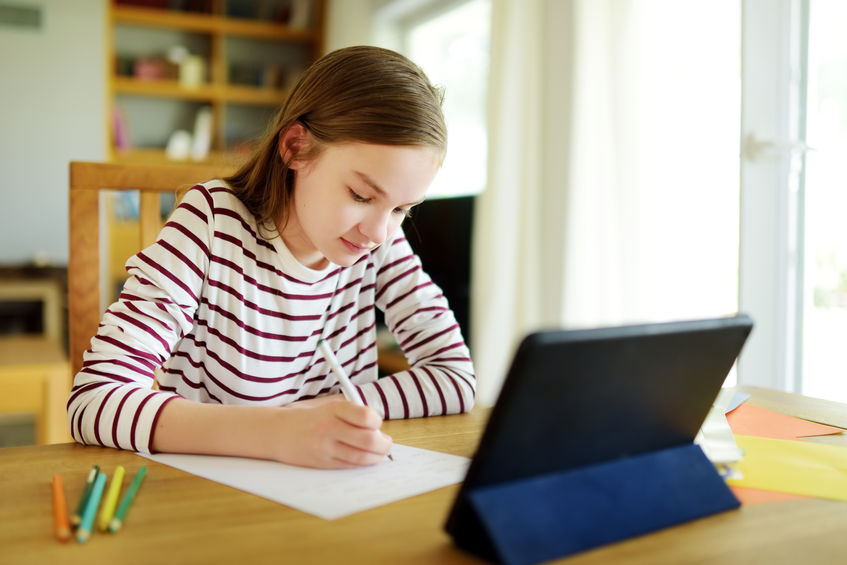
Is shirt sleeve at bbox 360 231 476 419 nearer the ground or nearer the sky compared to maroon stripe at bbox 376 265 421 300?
nearer the ground

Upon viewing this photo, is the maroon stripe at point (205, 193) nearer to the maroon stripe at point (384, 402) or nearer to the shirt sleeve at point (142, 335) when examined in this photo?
the shirt sleeve at point (142, 335)

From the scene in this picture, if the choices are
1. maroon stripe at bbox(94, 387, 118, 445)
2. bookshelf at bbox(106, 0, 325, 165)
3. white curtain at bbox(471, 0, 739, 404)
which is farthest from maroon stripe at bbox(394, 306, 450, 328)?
bookshelf at bbox(106, 0, 325, 165)

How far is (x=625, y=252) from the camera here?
2.13m

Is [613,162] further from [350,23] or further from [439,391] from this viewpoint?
[350,23]

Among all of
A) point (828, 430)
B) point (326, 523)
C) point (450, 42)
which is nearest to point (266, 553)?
point (326, 523)

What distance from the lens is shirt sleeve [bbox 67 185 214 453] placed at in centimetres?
72

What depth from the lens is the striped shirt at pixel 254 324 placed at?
0.85 m

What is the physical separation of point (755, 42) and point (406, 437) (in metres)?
1.50

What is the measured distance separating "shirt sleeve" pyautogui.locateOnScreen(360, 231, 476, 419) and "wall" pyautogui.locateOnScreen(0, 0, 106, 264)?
3577 mm

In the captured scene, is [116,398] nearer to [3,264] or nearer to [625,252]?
[625,252]

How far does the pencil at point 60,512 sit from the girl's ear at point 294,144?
1.68ft

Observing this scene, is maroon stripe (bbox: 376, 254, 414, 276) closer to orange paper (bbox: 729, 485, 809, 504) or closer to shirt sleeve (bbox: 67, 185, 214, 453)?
shirt sleeve (bbox: 67, 185, 214, 453)

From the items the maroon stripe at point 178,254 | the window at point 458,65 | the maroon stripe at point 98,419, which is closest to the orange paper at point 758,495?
the maroon stripe at point 98,419

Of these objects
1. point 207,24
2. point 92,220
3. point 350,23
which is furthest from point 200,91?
point 92,220
